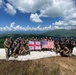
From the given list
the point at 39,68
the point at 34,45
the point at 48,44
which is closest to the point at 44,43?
the point at 48,44

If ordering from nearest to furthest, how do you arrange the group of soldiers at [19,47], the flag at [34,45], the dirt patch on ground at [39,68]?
the dirt patch on ground at [39,68] < the group of soldiers at [19,47] < the flag at [34,45]

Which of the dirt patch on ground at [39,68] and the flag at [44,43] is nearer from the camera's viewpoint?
the dirt patch on ground at [39,68]

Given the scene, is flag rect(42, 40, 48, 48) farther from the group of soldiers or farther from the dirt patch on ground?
the dirt patch on ground

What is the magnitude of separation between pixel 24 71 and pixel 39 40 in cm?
1555

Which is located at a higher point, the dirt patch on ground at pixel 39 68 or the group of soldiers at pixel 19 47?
the group of soldiers at pixel 19 47

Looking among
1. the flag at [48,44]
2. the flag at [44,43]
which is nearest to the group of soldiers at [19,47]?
the flag at [48,44]

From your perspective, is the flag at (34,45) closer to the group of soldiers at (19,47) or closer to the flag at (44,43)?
the flag at (44,43)

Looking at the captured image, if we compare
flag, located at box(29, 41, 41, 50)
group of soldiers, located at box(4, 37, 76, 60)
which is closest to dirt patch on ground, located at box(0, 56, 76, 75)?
group of soldiers, located at box(4, 37, 76, 60)

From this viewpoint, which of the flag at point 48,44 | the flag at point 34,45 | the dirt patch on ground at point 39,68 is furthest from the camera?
the flag at point 48,44

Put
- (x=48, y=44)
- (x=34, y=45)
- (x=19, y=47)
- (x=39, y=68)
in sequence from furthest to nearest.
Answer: (x=48, y=44) → (x=34, y=45) → (x=19, y=47) → (x=39, y=68)

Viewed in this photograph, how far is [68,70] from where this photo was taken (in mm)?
20250

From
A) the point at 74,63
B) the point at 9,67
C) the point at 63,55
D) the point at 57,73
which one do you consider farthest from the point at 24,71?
the point at 63,55

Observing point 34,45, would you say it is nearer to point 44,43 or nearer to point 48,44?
point 44,43

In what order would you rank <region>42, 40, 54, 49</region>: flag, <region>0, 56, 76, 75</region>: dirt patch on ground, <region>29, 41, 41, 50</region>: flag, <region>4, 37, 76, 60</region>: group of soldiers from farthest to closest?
<region>42, 40, 54, 49</region>: flag → <region>29, 41, 41, 50</region>: flag → <region>4, 37, 76, 60</region>: group of soldiers → <region>0, 56, 76, 75</region>: dirt patch on ground
